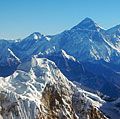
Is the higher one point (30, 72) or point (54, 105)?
point (30, 72)

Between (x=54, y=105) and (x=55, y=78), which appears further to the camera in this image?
(x=55, y=78)

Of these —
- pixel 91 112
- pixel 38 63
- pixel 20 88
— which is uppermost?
pixel 38 63

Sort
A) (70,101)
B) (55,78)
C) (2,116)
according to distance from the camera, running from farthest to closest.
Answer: (55,78), (70,101), (2,116)

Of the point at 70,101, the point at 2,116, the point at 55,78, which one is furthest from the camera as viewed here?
the point at 55,78

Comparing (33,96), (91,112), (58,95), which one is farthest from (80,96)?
(33,96)

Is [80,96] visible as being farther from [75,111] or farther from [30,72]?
[30,72]

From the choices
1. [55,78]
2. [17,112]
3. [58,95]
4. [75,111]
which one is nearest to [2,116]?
[17,112]
